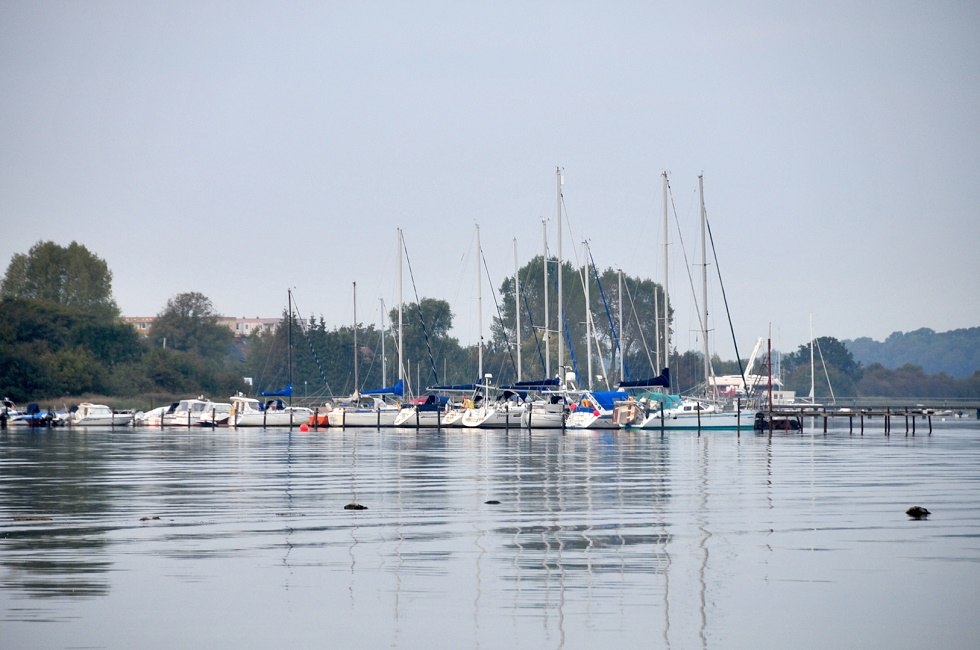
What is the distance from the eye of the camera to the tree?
633 feet

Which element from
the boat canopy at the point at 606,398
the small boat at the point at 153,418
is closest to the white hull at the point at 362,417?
the small boat at the point at 153,418

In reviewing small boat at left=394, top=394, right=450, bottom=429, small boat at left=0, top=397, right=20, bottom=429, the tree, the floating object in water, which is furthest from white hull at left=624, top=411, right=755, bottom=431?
the tree

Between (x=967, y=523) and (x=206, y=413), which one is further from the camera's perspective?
(x=206, y=413)

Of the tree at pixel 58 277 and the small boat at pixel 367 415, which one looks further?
the tree at pixel 58 277

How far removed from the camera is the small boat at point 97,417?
13175cm

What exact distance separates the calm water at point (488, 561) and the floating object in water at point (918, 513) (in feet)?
1.19

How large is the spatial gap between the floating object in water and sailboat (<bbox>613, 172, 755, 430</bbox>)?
6423 cm

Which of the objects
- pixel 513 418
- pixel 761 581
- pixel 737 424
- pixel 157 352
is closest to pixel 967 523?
pixel 761 581

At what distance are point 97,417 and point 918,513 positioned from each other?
373 ft

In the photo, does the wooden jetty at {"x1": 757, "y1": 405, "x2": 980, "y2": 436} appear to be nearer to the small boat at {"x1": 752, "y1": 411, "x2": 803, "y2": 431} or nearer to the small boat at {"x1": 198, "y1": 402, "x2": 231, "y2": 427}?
the small boat at {"x1": 752, "y1": 411, "x2": 803, "y2": 431}

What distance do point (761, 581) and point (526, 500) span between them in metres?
14.5

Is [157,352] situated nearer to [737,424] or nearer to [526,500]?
[737,424]

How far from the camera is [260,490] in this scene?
37.6m

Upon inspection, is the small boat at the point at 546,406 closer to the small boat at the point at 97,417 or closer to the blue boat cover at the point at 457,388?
the blue boat cover at the point at 457,388
